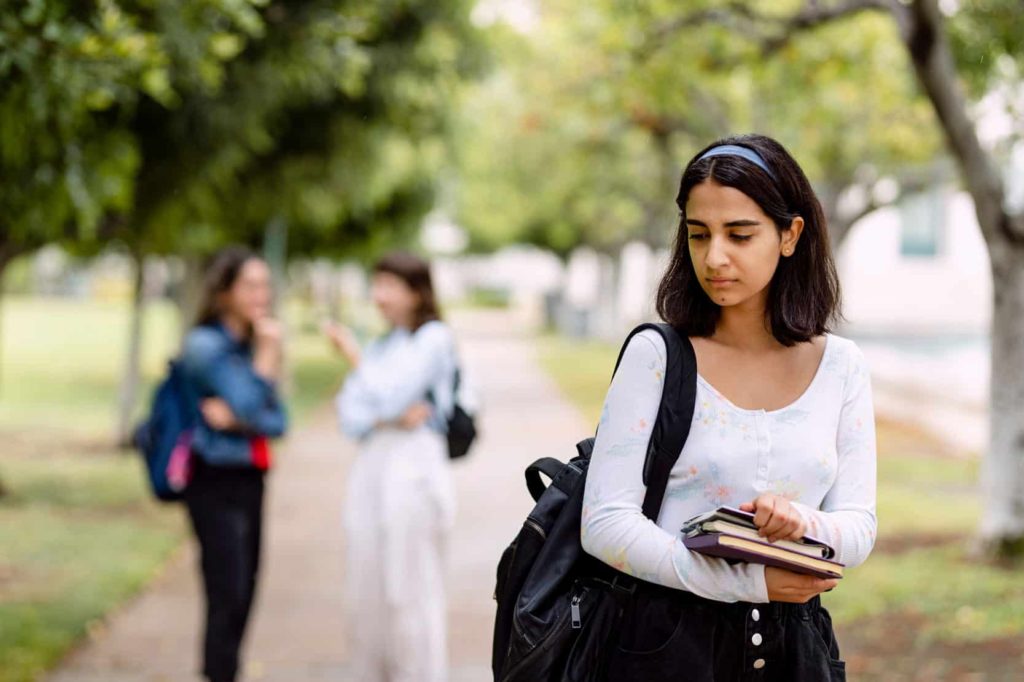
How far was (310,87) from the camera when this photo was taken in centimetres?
920

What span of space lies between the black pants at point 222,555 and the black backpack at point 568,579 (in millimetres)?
3117

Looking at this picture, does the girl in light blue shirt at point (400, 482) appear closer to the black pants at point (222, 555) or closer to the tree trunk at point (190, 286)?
the black pants at point (222, 555)

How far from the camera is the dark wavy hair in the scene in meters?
2.52

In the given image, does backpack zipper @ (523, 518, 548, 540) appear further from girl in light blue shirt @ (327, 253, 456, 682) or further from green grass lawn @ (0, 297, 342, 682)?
green grass lawn @ (0, 297, 342, 682)

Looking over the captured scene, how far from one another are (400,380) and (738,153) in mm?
3292

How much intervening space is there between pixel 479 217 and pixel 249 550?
43355 mm

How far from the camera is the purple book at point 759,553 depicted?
2377mm

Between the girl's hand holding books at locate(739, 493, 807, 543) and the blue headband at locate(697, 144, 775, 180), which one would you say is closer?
the girl's hand holding books at locate(739, 493, 807, 543)

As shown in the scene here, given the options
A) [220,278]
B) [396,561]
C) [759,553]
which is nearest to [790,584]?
[759,553]

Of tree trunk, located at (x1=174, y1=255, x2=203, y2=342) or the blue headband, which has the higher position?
tree trunk, located at (x1=174, y1=255, x2=203, y2=342)

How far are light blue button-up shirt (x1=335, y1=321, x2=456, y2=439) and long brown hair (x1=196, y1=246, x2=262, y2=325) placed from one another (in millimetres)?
626

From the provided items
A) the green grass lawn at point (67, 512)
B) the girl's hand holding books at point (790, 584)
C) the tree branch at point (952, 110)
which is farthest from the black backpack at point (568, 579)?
the tree branch at point (952, 110)

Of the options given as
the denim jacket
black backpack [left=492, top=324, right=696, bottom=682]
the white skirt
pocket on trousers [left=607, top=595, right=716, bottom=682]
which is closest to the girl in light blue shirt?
the white skirt

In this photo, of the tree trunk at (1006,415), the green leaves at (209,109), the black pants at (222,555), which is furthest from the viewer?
the tree trunk at (1006,415)
